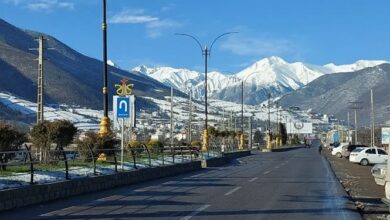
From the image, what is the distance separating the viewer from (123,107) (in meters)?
24.9

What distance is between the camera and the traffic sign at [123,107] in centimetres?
2489

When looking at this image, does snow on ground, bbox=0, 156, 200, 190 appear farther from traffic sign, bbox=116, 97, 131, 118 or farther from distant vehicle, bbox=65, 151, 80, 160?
traffic sign, bbox=116, 97, 131, 118

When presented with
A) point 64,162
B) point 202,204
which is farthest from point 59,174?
point 202,204

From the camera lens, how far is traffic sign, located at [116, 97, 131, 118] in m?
24.9

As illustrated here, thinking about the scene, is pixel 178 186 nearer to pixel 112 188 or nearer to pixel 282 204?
pixel 112 188

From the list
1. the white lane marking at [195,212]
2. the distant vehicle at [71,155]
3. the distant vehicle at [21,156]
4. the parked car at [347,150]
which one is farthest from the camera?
the parked car at [347,150]

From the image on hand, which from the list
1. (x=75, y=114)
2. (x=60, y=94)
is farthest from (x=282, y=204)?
(x=60, y=94)

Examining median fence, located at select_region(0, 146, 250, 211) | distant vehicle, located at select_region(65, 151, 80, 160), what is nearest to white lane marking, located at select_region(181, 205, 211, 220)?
median fence, located at select_region(0, 146, 250, 211)

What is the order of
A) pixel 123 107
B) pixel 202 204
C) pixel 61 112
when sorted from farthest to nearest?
pixel 61 112 < pixel 123 107 < pixel 202 204

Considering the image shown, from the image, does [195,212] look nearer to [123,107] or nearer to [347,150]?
[123,107]

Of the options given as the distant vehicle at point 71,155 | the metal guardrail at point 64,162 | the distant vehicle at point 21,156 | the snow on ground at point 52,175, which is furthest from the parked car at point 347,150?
the distant vehicle at point 21,156

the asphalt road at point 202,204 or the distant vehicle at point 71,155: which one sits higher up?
the distant vehicle at point 71,155

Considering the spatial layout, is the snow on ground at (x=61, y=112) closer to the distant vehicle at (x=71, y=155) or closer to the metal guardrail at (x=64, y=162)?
the metal guardrail at (x=64, y=162)

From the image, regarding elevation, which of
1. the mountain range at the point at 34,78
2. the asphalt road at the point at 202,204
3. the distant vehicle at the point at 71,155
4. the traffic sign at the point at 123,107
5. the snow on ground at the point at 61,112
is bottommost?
the asphalt road at the point at 202,204
